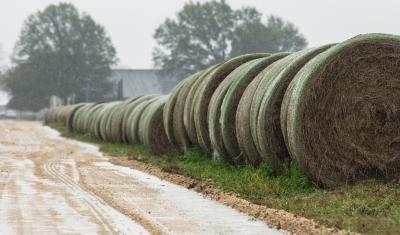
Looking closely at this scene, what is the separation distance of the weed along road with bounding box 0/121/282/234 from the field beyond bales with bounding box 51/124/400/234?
69 centimetres

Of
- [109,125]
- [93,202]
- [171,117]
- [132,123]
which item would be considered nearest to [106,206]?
[93,202]

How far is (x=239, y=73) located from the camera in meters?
14.1

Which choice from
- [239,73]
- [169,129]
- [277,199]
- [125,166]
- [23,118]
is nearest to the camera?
[277,199]

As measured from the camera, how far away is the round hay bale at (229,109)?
13656mm

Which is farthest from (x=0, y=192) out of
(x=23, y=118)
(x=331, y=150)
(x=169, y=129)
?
(x=23, y=118)

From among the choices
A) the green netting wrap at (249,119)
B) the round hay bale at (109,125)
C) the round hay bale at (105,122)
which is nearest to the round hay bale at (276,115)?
the green netting wrap at (249,119)

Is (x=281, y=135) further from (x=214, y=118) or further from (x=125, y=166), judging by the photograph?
(x=125, y=166)

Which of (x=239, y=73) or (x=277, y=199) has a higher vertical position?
(x=239, y=73)

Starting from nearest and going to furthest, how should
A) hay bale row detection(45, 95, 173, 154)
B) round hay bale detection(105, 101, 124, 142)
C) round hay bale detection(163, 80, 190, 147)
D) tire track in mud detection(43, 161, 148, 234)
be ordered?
tire track in mud detection(43, 161, 148, 234), round hay bale detection(163, 80, 190, 147), hay bale row detection(45, 95, 173, 154), round hay bale detection(105, 101, 124, 142)

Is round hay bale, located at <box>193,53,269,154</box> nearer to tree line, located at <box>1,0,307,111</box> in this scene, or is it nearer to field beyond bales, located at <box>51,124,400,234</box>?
field beyond bales, located at <box>51,124,400,234</box>

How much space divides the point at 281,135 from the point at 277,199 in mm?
1830

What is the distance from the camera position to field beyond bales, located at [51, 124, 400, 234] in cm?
798

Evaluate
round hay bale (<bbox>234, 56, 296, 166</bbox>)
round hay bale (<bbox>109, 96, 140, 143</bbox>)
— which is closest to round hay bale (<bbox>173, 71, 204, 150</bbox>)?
round hay bale (<bbox>234, 56, 296, 166</bbox>)

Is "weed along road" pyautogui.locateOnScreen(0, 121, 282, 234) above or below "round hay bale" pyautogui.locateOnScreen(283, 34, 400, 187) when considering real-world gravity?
below
